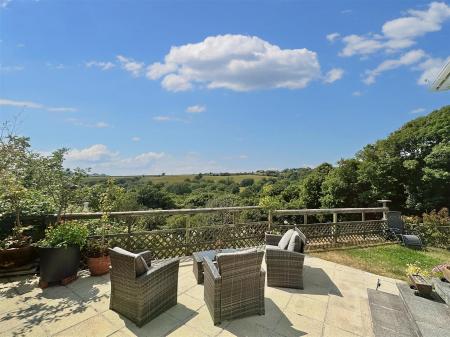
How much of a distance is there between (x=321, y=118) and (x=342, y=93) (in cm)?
389

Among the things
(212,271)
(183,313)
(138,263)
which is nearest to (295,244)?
(212,271)

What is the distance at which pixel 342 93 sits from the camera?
33.1 feet

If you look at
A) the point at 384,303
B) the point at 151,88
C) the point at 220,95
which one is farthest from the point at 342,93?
the point at 384,303

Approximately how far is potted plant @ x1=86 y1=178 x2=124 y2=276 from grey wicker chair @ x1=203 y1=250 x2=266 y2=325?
2.16 m

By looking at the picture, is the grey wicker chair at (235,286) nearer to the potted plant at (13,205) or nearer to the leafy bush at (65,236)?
the leafy bush at (65,236)

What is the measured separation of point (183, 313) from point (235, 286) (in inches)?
31.4

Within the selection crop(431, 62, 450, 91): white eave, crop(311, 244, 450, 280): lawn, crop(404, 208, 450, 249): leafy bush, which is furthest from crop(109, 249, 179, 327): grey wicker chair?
crop(404, 208, 450, 249): leafy bush

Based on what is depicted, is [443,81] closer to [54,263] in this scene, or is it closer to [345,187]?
[54,263]

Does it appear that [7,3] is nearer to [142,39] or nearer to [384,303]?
[142,39]

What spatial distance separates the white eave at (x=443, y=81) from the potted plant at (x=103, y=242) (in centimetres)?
546

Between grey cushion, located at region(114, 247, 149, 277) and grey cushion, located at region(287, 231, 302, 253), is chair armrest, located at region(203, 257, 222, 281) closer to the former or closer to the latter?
grey cushion, located at region(114, 247, 149, 277)

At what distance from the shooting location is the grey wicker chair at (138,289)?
2877mm

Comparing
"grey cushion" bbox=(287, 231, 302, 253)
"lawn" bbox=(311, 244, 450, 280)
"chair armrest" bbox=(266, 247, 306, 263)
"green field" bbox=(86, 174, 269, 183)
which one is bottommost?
"lawn" bbox=(311, 244, 450, 280)

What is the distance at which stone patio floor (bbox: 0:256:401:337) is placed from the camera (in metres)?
2.88
